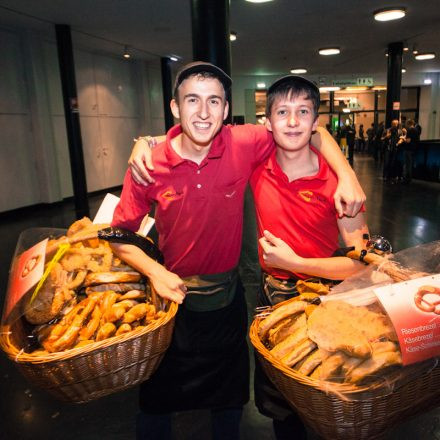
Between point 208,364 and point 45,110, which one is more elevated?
point 45,110

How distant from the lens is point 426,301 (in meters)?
0.94

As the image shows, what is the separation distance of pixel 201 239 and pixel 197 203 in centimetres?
15

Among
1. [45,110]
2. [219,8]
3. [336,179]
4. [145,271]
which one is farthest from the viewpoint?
[45,110]

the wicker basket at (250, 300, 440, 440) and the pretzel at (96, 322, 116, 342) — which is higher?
the pretzel at (96, 322, 116, 342)

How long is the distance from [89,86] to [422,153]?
29.6ft

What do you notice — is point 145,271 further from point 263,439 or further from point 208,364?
point 263,439

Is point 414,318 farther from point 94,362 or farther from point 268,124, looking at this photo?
point 268,124

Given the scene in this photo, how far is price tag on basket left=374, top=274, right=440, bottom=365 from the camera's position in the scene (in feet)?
2.97

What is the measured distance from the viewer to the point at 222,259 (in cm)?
162

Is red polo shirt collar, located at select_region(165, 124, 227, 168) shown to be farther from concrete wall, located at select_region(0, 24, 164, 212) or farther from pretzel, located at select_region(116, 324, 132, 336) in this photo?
concrete wall, located at select_region(0, 24, 164, 212)

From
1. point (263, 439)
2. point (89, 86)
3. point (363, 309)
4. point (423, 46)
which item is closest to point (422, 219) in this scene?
point (263, 439)

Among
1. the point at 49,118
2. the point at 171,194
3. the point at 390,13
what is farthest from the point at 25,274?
the point at 49,118

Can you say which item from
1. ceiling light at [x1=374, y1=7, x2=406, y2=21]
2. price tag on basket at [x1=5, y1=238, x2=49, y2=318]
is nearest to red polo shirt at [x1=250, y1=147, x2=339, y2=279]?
price tag on basket at [x1=5, y1=238, x2=49, y2=318]

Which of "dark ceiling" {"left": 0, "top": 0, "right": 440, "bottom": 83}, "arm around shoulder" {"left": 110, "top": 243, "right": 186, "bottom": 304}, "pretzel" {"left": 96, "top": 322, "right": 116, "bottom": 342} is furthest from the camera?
"dark ceiling" {"left": 0, "top": 0, "right": 440, "bottom": 83}
